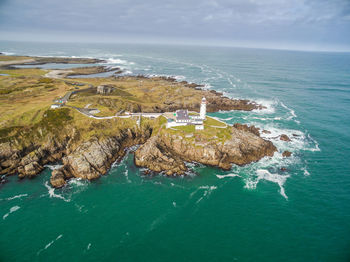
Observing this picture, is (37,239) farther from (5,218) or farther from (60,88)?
(60,88)

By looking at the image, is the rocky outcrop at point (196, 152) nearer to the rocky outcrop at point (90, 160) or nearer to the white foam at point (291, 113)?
the rocky outcrop at point (90, 160)

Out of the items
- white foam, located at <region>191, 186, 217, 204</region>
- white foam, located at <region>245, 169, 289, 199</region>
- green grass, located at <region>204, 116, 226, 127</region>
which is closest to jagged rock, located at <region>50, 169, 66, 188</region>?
white foam, located at <region>191, 186, 217, 204</region>

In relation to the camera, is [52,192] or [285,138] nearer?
[52,192]

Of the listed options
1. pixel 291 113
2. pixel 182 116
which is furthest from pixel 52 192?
pixel 291 113

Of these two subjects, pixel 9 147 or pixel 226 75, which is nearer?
pixel 9 147

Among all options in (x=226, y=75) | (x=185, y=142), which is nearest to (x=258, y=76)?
(x=226, y=75)

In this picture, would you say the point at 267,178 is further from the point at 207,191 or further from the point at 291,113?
the point at 291,113

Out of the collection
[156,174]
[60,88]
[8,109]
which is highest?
[60,88]

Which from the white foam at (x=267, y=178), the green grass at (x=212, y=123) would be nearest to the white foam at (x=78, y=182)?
the green grass at (x=212, y=123)

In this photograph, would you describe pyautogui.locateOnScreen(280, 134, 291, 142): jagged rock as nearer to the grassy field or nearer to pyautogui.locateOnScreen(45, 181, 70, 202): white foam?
the grassy field
